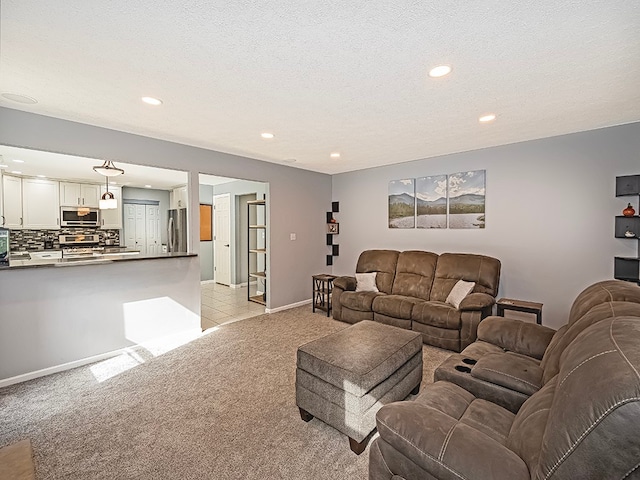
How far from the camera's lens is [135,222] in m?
7.41

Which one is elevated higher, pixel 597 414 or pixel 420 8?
pixel 420 8

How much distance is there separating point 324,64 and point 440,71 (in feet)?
2.69

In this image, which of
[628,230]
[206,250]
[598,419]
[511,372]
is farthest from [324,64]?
[206,250]

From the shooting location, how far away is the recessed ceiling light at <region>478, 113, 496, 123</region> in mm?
2941

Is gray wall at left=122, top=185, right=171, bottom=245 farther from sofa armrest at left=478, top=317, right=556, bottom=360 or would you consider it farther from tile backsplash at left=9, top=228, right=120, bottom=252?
sofa armrest at left=478, top=317, right=556, bottom=360

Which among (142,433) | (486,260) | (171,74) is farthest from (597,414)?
(486,260)

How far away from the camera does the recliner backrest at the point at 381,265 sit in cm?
467

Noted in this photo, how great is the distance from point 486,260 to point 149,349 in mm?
4311

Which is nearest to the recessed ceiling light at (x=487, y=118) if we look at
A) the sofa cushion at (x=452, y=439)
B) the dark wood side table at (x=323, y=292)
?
the sofa cushion at (x=452, y=439)

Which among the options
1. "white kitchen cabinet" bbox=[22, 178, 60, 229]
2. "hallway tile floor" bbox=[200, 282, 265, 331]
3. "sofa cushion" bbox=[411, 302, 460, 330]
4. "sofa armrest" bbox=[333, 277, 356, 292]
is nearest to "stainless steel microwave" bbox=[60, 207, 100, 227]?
"white kitchen cabinet" bbox=[22, 178, 60, 229]

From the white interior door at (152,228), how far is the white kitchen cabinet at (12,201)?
7.64 feet

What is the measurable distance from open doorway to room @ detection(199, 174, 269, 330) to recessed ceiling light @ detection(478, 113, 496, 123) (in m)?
3.86

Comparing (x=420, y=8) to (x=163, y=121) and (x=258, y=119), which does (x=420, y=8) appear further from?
(x=163, y=121)

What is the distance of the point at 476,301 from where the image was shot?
11.1ft
